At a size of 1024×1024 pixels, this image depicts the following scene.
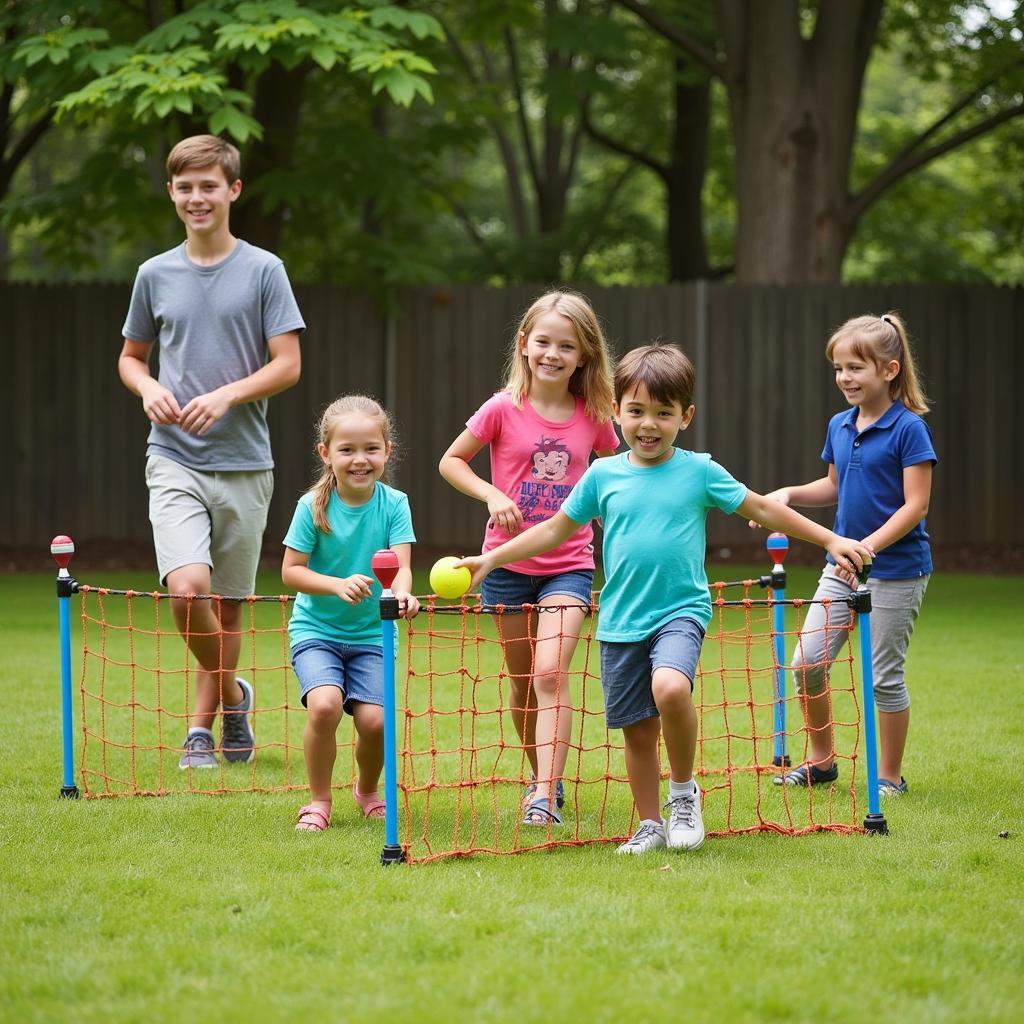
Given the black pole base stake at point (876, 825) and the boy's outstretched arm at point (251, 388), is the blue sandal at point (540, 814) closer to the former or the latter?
the black pole base stake at point (876, 825)

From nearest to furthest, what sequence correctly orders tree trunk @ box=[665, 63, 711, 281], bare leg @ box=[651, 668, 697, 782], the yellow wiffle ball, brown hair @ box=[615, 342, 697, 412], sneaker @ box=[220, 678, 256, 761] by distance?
the yellow wiffle ball → bare leg @ box=[651, 668, 697, 782] → brown hair @ box=[615, 342, 697, 412] → sneaker @ box=[220, 678, 256, 761] → tree trunk @ box=[665, 63, 711, 281]

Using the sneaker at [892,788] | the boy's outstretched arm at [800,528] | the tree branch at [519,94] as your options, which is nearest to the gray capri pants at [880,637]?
the sneaker at [892,788]

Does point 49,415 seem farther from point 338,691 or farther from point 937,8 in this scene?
point 937,8

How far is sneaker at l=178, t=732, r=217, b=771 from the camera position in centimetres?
575

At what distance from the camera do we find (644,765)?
4.59m

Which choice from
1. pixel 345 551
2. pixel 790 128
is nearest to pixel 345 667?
pixel 345 551

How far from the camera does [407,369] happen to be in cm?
1427

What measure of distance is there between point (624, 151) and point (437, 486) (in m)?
7.84

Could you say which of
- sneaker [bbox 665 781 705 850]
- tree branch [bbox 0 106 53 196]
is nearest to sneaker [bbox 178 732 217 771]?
sneaker [bbox 665 781 705 850]

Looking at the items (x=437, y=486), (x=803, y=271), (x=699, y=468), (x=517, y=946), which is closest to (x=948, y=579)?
(x=803, y=271)

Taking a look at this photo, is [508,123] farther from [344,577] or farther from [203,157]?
[344,577]

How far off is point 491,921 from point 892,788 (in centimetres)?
218

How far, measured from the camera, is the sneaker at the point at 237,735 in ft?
19.5

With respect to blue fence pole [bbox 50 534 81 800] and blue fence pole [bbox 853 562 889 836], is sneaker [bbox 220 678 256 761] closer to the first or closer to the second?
blue fence pole [bbox 50 534 81 800]
